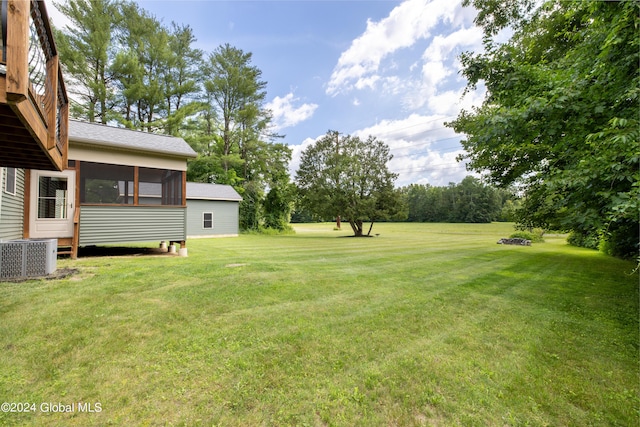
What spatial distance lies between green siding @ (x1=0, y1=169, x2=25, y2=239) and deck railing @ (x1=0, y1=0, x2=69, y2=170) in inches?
104

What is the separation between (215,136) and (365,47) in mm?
15131

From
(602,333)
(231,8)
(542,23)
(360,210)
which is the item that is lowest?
(602,333)

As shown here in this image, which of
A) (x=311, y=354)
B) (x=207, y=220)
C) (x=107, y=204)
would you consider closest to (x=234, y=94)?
(x=207, y=220)

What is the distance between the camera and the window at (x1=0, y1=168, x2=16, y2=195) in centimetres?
579

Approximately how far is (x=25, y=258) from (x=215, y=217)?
45.0 ft

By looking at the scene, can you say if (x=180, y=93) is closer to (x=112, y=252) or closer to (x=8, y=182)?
(x=112, y=252)

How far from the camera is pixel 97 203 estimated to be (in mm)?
8195

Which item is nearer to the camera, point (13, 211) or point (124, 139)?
point (13, 211)

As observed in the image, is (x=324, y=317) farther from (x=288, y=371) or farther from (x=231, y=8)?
(x=231, y=8)

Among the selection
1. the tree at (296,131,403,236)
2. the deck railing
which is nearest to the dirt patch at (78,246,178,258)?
the deck railing

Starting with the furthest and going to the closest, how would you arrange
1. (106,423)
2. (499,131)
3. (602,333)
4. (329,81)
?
(329,81)
(499,131)
(602,333)
(106,423)

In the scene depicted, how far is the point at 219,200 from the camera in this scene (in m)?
19.2

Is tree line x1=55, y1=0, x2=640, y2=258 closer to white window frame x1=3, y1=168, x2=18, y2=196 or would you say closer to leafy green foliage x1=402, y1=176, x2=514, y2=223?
white window frame x1=3, y1=168, x2=18, y2=196

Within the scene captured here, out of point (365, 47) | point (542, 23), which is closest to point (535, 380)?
point (542, 23)
